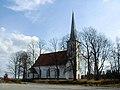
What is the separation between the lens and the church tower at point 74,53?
209 ft

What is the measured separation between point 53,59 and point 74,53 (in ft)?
80.7

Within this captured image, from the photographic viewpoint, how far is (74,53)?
63750mm

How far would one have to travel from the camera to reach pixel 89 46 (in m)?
59.0

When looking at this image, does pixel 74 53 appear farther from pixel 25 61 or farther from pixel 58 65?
pixel 25 61

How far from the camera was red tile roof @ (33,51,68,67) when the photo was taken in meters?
82.1

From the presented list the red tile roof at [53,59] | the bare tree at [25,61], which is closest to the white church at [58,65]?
the red tile roof at [53,59]

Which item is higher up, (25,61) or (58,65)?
(25,61)

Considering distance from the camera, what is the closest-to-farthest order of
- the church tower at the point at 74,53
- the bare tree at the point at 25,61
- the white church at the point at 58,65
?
the church tower at the point at 74,53 → the white church at the point at 58,65 → the bare tree at the point at 25,61

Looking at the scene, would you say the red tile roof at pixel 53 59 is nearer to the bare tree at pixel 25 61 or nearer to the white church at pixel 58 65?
the white church at pixel 58 65

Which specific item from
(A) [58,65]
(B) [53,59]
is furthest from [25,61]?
(B) [53,59]

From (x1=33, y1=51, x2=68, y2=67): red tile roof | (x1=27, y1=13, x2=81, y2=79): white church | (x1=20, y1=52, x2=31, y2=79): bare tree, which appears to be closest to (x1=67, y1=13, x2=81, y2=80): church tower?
(x1=27, y1=13, x2=81, y2=79): white church

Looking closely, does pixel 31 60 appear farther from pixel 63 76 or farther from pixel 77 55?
pixel 77 55

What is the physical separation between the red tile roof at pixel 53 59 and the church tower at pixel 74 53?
627 centimetres

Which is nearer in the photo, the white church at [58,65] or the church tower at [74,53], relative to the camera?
the church tower at [74,53]
